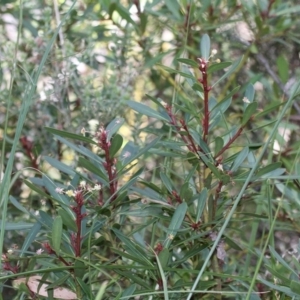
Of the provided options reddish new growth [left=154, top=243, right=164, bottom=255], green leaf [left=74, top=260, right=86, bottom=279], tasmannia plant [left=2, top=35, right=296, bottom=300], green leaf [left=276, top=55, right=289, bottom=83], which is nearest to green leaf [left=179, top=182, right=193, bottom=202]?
tasmannia plant [left=2, top=35, right=296, bottom=300]

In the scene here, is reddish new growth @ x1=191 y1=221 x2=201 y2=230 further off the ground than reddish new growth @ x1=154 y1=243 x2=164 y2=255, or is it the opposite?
reddish new growth @ x1=191 y1=221 x2=201 y2=230

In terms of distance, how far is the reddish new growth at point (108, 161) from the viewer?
120 centimetres

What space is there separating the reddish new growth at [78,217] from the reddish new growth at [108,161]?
0.07 metres

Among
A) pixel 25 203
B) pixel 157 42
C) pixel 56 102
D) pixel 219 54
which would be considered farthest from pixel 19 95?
pixel 219 54

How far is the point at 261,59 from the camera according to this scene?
2.21 meters

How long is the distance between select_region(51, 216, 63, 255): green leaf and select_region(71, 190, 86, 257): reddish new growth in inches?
1.9

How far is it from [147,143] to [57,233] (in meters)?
0.85

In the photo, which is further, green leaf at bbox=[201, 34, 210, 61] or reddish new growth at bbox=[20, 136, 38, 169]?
reddish new growth at bbox=[20, 136, 38, 169]

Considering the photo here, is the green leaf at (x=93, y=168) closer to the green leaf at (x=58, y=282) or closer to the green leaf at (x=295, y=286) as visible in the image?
the green leaf at (x=58, y=282)

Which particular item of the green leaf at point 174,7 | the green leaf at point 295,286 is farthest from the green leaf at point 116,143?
the green leaf at point 174,7

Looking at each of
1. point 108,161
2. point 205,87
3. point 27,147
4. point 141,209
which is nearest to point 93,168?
point 108,161

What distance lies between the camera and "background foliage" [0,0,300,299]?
4.14ft

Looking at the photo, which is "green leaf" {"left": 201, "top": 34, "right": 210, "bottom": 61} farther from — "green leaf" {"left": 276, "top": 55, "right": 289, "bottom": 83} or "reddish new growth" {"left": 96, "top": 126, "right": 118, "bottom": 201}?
"green leaf" {"left": 276, "top": 55, "right": 289, "bottom": 83}

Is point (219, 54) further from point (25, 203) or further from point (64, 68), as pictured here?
point (25, 203)
